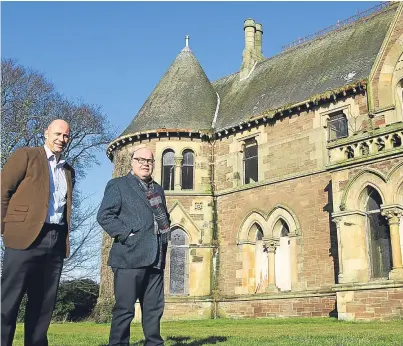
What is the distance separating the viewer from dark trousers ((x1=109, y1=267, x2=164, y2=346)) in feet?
17.2

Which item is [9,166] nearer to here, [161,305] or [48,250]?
[48,250]

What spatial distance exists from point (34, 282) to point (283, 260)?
15.2 metres

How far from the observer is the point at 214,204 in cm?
2197

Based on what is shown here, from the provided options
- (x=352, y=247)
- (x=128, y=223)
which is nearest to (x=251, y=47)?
(x=352, y=247)

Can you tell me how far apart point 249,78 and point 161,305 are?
2067 cm

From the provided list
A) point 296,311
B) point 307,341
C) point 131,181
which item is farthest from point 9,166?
point 296,311

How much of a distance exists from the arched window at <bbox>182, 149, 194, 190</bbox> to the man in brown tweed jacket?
1718cm

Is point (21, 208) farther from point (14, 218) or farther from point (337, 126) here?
point (337, 126)

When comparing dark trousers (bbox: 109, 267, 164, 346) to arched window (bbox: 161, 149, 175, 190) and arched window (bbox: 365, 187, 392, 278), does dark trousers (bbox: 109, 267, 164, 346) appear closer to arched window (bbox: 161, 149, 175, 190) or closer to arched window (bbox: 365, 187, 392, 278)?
arched window (bbox: 365, 187, 392, 278)

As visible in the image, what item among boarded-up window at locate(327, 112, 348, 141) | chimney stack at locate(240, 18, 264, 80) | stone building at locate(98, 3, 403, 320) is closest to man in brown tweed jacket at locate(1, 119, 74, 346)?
stone building at locate(98, 3, 403, 320)

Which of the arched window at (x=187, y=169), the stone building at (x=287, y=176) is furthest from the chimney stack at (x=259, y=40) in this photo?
the arched window at (x=187, y=169)

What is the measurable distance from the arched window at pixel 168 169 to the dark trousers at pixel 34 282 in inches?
677

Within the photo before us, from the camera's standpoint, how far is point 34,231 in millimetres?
4617

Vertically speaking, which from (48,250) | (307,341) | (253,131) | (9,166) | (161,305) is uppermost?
(253,131)
